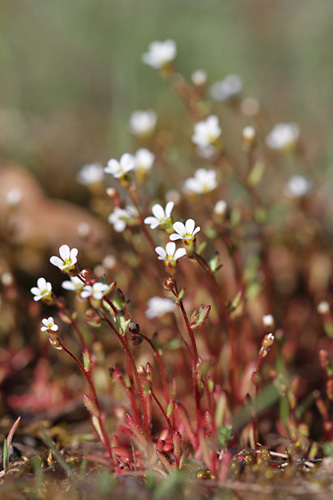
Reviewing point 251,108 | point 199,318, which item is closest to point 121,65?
point 251,108

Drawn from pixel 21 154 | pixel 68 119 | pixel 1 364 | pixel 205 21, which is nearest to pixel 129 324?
pixel 1 364

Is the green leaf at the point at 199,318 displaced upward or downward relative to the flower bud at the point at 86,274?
downward

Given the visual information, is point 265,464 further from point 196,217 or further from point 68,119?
point 68,119

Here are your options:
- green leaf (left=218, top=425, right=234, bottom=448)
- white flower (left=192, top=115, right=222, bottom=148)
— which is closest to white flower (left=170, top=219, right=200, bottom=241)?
green leaf (left=218, top=425, right=234, bottom=448)

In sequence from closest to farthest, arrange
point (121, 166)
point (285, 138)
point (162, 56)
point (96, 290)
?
point (96, 290) < point (121, 166) < point (162, 56) < point (285, 138)

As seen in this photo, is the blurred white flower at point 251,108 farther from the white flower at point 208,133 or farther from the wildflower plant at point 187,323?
the white flower at point 208,133

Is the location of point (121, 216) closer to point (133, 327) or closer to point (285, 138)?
point (133, 327)

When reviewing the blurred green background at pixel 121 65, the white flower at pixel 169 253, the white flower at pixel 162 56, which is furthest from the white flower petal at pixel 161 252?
the blurred green background at pixel 121 65
